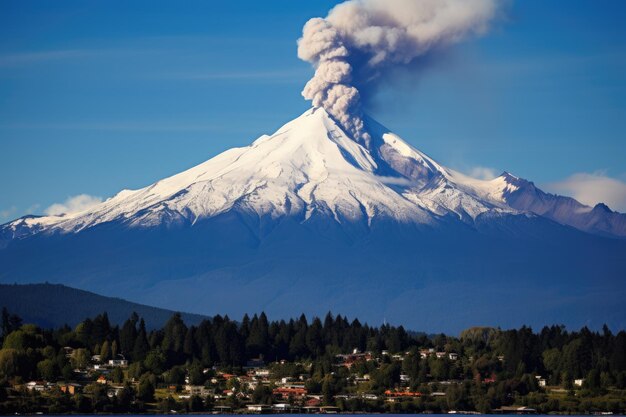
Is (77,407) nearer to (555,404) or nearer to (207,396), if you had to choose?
(207,396)

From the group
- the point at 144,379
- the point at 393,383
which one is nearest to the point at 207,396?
the point at 144,379

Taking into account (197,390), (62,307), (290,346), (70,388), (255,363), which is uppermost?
(62,307)

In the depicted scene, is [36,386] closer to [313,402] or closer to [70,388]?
[70,388]

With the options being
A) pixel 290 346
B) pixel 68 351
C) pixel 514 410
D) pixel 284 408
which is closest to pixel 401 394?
pixel 514 410

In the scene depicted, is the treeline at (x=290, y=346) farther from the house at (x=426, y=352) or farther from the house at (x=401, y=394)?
the house at (x=401, y=394)

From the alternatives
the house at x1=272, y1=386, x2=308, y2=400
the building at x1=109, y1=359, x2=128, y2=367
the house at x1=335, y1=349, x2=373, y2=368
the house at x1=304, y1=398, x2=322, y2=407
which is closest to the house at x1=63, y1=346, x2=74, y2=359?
A: the building at x1=109, y1=359, x2=128, y2=367

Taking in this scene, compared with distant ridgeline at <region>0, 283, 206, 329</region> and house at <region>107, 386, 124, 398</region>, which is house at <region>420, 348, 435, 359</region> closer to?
house at <region>107, 386, 124, 398</region>
